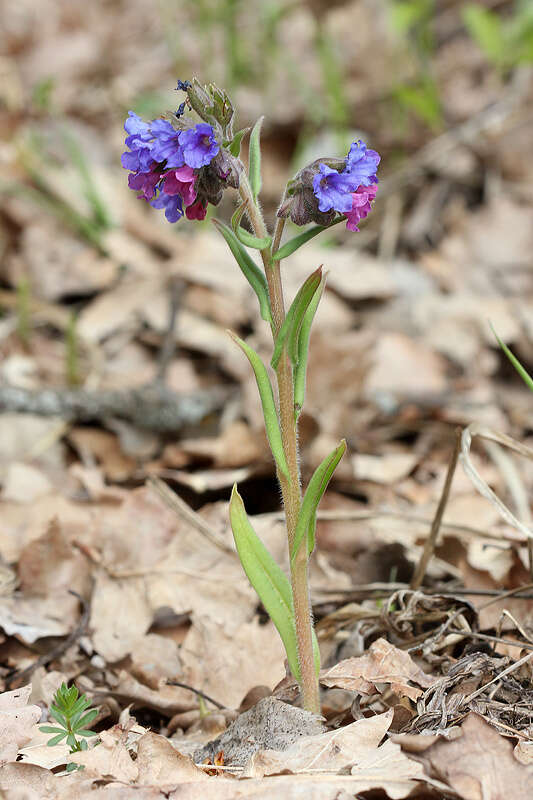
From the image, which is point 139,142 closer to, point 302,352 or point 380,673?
point 302,352

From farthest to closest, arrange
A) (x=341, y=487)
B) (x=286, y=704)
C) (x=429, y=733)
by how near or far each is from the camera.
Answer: (x=341, y=487), (x=286, y=704), (x=429, y=733)

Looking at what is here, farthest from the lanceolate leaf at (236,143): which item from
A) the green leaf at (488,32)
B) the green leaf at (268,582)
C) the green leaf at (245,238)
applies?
the green leaf at (488,32)

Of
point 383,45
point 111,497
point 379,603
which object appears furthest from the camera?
point 383,45

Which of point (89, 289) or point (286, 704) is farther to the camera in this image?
point (89, 289)

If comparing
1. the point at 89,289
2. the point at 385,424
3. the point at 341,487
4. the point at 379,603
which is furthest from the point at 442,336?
the point at 379,603

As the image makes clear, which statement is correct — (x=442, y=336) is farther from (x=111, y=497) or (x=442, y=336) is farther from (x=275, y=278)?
(x=275, y=278)

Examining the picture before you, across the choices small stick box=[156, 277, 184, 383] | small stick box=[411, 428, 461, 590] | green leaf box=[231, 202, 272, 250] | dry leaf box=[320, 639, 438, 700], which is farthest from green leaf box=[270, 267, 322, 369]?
small stick box=[156, 277, 184, 383]
